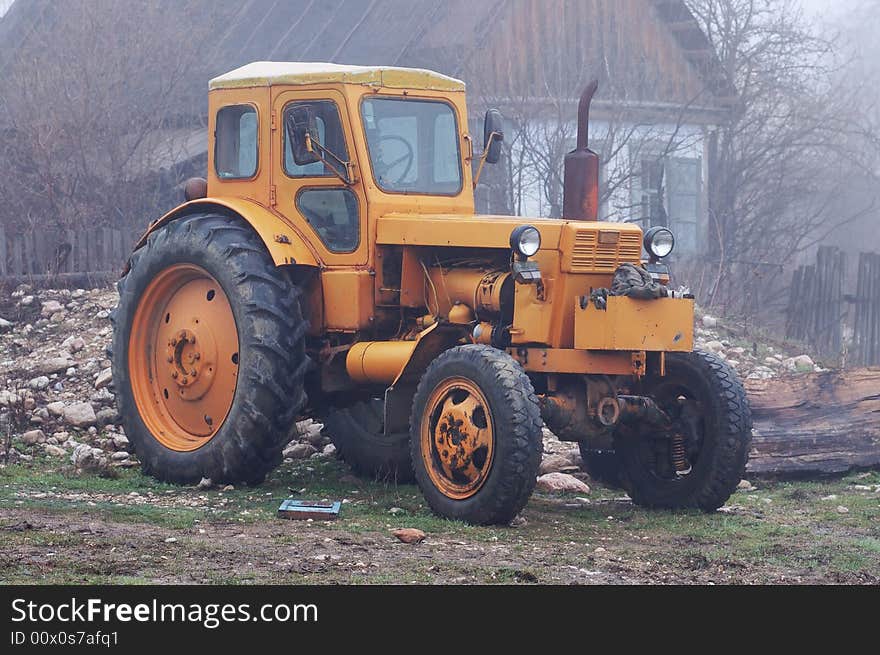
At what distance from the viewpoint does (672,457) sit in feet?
29.9

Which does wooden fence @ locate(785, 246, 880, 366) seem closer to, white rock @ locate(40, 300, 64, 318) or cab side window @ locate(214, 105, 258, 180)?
white rock @ locate(40, 300, 64, 318)

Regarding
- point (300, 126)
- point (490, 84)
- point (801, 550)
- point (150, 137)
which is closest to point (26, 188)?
point (150, 137)

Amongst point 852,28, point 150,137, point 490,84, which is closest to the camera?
point 150,137

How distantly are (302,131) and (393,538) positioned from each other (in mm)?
3175

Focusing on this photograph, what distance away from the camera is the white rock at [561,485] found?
32.5ft

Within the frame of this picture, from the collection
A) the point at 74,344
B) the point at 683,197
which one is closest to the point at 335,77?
the point at 74,344

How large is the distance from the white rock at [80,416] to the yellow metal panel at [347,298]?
2737 millimetres

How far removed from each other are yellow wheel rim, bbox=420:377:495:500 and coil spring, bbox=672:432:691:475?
150cm

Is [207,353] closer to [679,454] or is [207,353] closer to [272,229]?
[272,229]

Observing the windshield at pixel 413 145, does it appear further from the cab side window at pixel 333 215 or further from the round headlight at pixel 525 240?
the round headlight at pixel 525 240

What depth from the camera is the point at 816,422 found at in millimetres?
10859

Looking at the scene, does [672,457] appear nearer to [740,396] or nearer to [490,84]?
[740,396]

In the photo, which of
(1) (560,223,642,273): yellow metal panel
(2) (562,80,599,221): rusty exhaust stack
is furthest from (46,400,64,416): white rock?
(1) (560,223,642,273): yellow metal panel
